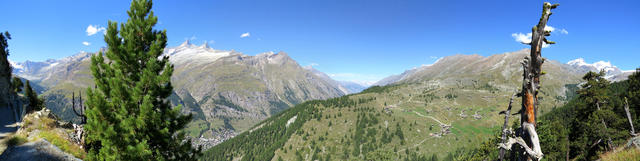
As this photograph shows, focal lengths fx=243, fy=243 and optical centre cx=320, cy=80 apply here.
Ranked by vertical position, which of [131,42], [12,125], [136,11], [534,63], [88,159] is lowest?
[88,159]

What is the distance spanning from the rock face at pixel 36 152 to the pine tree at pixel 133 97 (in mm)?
5421

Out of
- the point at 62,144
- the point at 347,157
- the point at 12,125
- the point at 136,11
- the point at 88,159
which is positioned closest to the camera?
the point at 88,159

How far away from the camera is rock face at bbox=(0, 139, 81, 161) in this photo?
54.0 ft

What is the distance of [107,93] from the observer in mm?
15094

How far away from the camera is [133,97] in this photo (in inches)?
561

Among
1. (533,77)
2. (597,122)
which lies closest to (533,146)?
(533,77)

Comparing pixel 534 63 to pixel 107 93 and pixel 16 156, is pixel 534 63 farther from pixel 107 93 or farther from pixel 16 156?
pixel 16 156

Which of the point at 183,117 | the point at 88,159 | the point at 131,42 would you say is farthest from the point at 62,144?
the point at 131,42

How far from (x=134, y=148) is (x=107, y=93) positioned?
439 cm

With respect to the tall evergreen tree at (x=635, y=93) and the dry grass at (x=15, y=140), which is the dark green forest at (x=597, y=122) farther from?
the dry grass at (x=15, y=140)

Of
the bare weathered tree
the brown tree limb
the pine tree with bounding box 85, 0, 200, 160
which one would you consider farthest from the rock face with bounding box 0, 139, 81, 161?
the bare weathered tree

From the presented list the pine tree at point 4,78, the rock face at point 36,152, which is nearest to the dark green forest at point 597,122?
the rock face at point 36,152

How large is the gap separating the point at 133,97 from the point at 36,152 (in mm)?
10389

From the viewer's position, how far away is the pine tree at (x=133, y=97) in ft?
44.8
